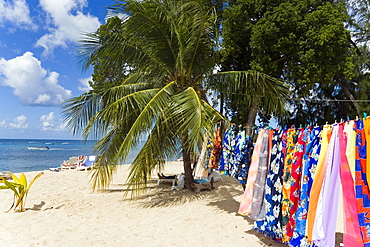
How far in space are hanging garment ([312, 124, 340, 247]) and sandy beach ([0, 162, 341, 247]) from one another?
1.25 meters

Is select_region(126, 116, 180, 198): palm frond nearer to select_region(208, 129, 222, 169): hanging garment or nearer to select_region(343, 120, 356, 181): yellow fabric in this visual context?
select_region(208, 129, 222, 169): hanging garment

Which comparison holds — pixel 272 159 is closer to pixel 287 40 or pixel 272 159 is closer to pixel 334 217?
pixel 334 217

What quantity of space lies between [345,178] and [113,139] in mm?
5835

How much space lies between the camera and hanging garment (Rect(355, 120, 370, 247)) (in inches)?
102

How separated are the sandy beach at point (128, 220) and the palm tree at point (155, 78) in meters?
0.78

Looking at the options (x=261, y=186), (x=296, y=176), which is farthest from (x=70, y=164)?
(x=296, y=176)

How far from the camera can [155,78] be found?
23.3 ft

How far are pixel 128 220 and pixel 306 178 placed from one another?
3.50m

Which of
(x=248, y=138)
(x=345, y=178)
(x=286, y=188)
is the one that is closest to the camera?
(x=345, y=178)

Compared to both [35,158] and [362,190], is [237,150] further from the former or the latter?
[35,158]

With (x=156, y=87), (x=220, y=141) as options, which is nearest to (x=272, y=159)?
(x=220, y=141)

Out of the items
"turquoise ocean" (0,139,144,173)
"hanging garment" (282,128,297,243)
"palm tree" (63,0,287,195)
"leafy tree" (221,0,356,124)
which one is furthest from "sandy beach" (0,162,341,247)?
"leafy tree" (221,0,356,124)

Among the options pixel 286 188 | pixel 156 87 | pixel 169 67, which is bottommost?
pixel 286 188

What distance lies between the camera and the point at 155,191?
7895mm
